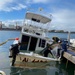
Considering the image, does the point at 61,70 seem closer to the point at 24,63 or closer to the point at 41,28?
the point at 24,63

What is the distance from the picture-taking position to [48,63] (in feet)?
62.2

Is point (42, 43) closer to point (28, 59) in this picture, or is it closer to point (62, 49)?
point (62, 49)

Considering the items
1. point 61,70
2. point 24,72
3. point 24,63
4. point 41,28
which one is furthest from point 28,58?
point 41,28

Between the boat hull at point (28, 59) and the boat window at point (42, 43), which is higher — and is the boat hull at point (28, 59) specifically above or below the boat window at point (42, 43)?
below

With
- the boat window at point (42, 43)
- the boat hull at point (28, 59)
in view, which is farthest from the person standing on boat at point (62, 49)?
the boat window at point (42, 43)

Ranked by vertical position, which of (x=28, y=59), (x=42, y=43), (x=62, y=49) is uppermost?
(x=42, y=43)

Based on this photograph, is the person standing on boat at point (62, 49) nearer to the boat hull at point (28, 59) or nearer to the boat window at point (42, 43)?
the boat hull at point (28, 59)

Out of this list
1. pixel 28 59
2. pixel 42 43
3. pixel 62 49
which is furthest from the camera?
pixel 42 43

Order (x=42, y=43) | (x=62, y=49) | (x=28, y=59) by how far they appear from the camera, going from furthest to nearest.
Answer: (x=42, y=43) → (x=62, y=49) → (x=28, y=59)

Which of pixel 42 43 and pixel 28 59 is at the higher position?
pixel 42 43

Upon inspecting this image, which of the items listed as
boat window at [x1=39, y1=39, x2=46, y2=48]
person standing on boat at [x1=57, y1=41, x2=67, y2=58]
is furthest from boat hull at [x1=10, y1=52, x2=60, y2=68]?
boat window at [x1=39, y1=39, x2=46, y2=48]

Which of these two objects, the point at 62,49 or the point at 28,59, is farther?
A: the point at 62,49

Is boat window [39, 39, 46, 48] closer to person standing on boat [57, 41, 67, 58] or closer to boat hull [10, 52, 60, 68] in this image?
person standing on boat [57, 41, 67, 58]

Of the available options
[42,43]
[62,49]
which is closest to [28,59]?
[62,49]
